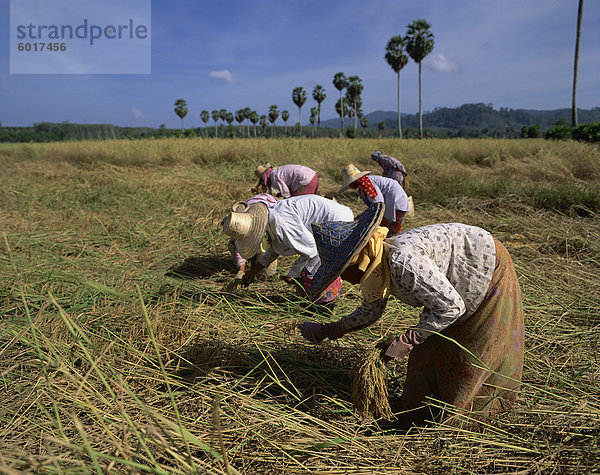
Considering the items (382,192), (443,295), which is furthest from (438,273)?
(382,192)

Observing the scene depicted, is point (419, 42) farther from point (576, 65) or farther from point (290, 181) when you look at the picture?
point (290, 181)

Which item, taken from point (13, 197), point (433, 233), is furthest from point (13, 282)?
point (13, 197)

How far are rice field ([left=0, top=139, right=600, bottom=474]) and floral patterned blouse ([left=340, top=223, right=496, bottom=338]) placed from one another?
0.41 m

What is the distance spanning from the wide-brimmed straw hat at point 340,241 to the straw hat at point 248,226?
1104 mm

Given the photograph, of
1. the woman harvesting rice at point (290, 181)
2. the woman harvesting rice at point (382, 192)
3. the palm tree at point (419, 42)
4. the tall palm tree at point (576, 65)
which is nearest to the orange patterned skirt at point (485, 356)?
the woman harvesting rice at point (382, 192)

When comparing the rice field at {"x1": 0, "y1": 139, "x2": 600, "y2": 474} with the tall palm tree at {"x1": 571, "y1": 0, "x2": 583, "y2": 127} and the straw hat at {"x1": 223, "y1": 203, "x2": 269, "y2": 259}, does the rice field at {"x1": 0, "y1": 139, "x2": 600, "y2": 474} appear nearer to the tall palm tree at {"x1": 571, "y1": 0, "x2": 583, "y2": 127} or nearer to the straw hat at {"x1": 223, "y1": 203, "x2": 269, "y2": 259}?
the straw hat at {"x1": 223, "y1": 203, "x2": 269, "y2": 259}

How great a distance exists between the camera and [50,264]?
3.13 meters

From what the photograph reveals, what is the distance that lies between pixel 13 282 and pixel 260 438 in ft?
7.69

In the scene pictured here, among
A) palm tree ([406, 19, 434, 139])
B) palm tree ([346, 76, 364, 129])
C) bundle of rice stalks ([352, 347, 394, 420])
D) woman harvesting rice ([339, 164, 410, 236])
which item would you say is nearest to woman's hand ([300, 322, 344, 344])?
bundle of rice stalks ([352, 347, 394, 420])

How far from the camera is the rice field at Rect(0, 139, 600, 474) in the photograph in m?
1.21

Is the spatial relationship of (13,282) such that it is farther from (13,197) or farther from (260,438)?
(13,197)

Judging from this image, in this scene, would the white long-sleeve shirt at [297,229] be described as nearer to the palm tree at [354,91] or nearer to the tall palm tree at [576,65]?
the tall palm tree at [576,65]

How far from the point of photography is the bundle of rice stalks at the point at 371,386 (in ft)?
4.43

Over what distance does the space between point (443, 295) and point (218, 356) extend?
4.02 feet
